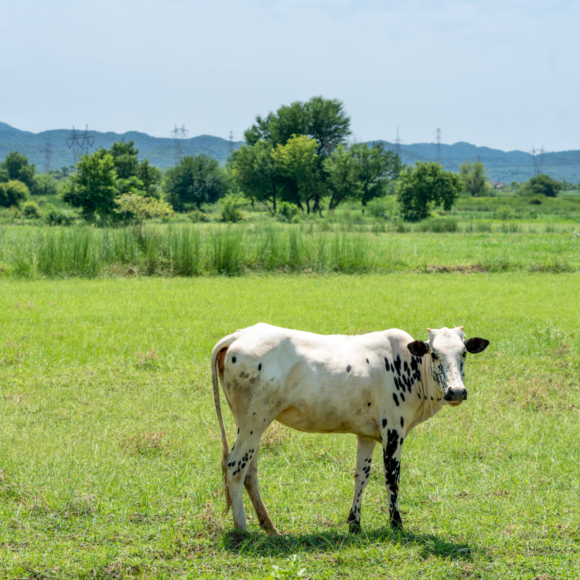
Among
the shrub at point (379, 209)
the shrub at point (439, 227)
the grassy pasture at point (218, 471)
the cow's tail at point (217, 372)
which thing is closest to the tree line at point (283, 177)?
the shrub at point (379, 209)

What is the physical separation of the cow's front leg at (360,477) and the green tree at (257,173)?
69.8 metres

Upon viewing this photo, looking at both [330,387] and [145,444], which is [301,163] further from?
[330,387]

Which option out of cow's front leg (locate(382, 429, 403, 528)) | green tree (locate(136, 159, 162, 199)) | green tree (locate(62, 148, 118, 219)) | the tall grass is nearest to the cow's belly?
cow's front leg (locate(382, 429, 403, 528))

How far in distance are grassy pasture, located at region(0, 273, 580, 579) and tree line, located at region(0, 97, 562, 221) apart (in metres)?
40.9

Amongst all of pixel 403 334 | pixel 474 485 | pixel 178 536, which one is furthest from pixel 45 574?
pixel 474 485

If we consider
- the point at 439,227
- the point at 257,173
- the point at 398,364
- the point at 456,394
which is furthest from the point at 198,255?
the point at 257,173

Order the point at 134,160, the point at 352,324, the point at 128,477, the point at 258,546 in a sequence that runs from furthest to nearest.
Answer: the point at 134,160 < the point at 352,324 < the point at 128,477 < the point at 258,546

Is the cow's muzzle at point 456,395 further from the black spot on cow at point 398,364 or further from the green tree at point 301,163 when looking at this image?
the green tree at point 301,163

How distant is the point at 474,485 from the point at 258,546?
7.18 ft

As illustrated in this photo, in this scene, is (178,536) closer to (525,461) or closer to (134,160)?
(525,461)

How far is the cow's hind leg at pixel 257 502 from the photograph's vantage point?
425 centimetres

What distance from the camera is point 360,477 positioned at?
4.47 m

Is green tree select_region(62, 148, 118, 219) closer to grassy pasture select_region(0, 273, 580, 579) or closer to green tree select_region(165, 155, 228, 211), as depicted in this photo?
green tree select_region(165, 155, 228, 211)

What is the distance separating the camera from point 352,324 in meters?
11.9
